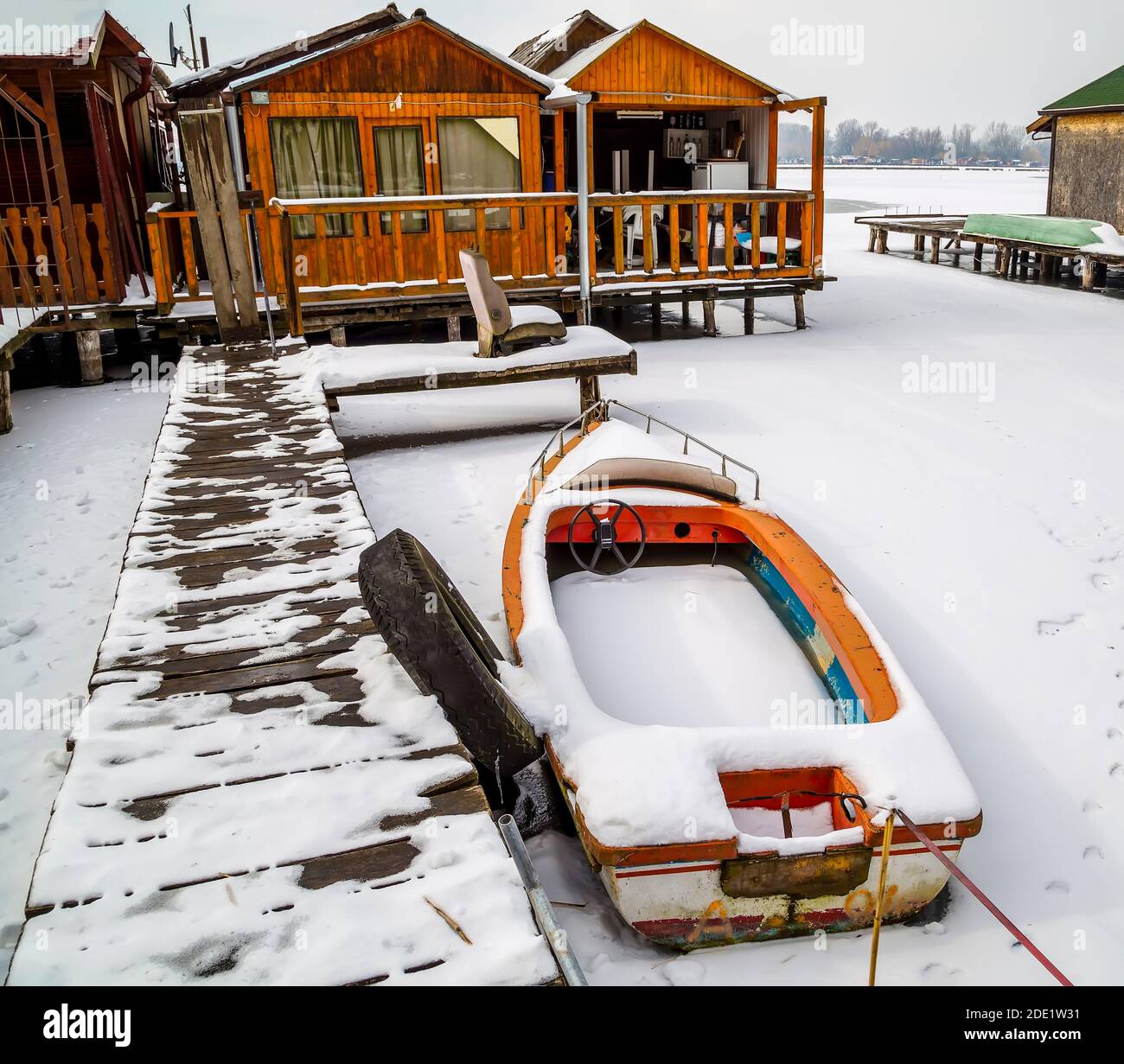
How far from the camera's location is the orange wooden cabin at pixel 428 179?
10711mm

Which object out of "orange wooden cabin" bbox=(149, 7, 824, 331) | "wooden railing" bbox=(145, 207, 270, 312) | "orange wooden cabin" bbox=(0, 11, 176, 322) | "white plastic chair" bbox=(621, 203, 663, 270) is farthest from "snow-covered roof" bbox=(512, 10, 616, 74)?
"wooden railing" bbox=(145, 207, 270, 312)

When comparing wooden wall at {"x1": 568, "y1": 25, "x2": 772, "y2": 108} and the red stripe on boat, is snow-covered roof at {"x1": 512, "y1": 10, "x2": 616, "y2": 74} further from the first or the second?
the red stripe on boat

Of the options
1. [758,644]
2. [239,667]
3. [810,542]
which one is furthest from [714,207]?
[239,667]

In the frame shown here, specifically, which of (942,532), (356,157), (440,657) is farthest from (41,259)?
(942,532)

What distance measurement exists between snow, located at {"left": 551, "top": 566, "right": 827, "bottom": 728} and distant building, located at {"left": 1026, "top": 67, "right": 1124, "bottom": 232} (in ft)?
57.2

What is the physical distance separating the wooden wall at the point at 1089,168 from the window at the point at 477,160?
1259 cm

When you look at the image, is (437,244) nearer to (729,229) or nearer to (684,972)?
(729,229)

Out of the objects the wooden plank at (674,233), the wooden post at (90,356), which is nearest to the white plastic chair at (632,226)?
the wooden plank at (674,233)

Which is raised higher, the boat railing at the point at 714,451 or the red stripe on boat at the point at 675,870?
the boat railing at the point at 714,451

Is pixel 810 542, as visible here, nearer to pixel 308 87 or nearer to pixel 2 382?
pixel 2 382

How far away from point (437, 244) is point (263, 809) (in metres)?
9.07

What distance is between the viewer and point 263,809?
268 cm

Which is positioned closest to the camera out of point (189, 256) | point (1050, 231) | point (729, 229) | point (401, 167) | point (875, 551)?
point (875, 551)

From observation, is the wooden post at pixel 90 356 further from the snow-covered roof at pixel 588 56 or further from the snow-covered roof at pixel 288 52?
the snow-covered roof at pixel 588 56
